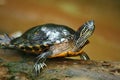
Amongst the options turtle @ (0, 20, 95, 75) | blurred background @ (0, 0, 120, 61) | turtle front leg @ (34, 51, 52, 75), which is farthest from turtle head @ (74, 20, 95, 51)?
blurred background @ (0, 0, 120, 61)

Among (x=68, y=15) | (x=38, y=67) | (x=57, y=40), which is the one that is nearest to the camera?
(x=38, y=67)

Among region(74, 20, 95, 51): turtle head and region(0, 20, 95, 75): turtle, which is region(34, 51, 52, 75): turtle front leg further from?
region(74, 20, 95, 51): turtle head

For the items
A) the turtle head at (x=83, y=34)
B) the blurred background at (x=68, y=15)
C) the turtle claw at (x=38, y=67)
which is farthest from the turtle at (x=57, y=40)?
the blurred background at (x=68, y=15)

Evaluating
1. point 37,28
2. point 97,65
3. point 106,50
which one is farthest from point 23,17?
point 97,65

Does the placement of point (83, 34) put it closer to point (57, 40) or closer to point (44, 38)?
point (57, 40)

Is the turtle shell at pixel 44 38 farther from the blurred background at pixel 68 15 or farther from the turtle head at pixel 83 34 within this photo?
the blurred background at pixel 68 15

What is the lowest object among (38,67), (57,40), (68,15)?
(38,67)

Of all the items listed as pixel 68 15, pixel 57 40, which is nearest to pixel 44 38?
pixel 57 40

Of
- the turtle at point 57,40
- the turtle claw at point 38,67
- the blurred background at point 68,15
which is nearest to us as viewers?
the turtle claw at point 38,67
